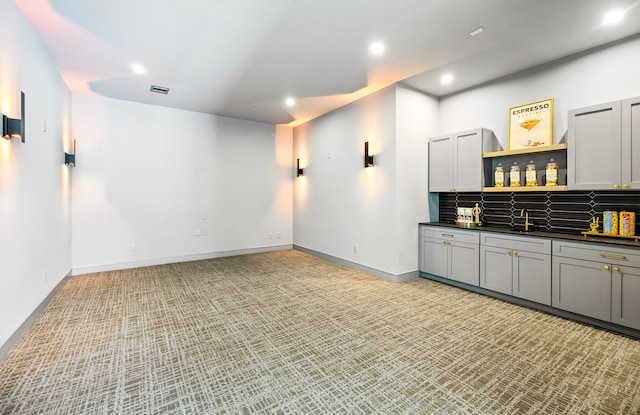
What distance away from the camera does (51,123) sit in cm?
381

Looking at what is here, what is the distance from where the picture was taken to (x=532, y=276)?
344 centimetres

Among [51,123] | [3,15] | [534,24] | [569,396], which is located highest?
[534,24]

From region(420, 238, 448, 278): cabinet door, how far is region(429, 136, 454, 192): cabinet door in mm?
847

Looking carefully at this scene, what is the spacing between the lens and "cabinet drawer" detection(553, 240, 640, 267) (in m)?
2.75

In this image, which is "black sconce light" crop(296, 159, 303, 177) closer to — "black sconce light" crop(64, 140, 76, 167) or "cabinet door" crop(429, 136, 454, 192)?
"cabinet door" crop(429, 136, 454, 192)

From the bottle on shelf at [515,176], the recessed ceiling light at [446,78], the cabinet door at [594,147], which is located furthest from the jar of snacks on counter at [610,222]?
the recessed ceiling light at [446,78]

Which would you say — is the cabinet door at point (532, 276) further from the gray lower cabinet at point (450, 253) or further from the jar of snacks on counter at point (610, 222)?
the jar of snacks on counter at point (610, 222)

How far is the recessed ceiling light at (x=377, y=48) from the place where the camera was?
329cm

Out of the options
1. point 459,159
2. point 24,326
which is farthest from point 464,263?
point 24,326

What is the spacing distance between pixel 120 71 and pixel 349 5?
3339mm

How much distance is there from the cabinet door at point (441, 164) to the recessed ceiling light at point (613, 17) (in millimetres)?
1950

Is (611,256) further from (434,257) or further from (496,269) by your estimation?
(434,257)

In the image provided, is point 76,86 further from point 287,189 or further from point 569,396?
point 569,396

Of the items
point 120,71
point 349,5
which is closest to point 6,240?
point 120,71
